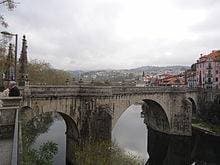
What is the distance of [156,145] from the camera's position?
43875 mm

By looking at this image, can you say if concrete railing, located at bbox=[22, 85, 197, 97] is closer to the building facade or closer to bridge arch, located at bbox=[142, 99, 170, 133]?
bridge arch, located at bbox=[142, 99, 170, 133]

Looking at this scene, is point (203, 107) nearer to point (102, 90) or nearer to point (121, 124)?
point (121, 124)

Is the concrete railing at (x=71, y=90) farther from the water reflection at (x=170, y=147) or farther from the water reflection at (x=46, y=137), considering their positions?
the water reflection at (x=170, y=147)

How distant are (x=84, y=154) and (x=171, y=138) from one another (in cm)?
2635

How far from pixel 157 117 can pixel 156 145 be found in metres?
7.70

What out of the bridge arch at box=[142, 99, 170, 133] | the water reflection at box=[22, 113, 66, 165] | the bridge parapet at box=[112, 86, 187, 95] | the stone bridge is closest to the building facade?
the bridge parapet at box=[112, 86, 187, 95]

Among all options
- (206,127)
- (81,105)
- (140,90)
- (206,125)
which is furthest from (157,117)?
(81,105)

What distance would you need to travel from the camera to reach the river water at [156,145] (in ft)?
123

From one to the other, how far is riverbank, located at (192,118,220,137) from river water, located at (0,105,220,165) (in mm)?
1213

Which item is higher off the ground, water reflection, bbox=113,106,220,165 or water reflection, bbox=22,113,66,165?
water reflection, bbox=22,113,66,165

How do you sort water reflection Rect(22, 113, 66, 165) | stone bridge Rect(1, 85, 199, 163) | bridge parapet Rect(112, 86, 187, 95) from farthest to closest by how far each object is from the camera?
bridge parapet Rect(112, 86, 187, 95) → stone bridge Rect(1, 85, 199, 163) → water reflection Rect(22, 113, 66, 165)

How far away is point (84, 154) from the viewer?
23.5 m

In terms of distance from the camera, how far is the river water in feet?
123

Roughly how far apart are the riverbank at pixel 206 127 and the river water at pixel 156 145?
1.21 metres
